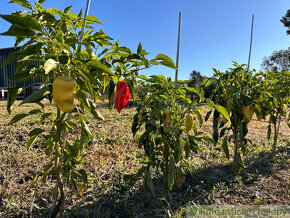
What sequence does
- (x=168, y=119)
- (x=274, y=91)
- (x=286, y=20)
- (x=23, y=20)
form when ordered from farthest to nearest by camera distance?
(x=286, y=20)
(x=274, y=91)
(x=168, y=119)
(x=23, y=20)

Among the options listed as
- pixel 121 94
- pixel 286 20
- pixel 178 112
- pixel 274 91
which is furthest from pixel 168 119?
pixel 286 20

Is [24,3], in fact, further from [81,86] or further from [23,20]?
[81,86]

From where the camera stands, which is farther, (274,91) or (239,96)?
(274,91)

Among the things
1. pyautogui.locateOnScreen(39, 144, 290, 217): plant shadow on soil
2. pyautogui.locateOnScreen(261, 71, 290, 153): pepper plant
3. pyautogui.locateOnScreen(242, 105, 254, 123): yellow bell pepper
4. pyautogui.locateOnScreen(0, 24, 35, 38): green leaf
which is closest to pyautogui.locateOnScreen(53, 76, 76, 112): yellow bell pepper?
pyautogui.locateOnScreen(0, 24, 35, 38): green leaf

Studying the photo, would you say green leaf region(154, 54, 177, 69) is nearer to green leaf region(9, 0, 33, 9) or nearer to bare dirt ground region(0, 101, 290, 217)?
green leaf region(9, 0, 33, 9)

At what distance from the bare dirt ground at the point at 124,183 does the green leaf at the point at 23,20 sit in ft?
2.79

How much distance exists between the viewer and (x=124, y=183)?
157 centimetres

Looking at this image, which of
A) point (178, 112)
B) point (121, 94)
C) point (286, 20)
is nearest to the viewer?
point (121, 94)

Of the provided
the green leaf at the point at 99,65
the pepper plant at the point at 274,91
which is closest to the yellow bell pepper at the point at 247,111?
the pepper plant at the point at 274,91

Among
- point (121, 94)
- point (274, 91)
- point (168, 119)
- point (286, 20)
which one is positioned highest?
point (286, 20)

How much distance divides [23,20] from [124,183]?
52.8 inches

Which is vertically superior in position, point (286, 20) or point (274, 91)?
point (286, 20)

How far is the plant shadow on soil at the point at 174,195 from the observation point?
128 cm

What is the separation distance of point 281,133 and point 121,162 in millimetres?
3024
